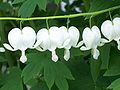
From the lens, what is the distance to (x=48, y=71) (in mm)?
1097

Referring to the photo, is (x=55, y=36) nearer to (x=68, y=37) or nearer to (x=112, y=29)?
(x=68, y=37)

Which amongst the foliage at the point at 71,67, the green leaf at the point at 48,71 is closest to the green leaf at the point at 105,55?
the foliage at the point at 71,67

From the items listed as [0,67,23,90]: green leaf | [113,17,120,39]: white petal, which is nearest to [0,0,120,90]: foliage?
[0,67,23,90]: green leaf

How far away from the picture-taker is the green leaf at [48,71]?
A: 109cm

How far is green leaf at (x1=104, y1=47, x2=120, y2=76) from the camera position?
3.45ft

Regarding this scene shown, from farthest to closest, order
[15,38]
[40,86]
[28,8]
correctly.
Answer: [40,86] < [28,8] < [15,38]

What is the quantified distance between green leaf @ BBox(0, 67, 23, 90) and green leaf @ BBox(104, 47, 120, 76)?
0.31 m

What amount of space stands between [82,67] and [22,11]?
31 cm

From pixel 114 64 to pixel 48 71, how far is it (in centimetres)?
20

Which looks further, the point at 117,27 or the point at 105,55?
the point at 105,55

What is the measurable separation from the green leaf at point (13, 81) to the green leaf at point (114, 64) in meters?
Answer: 0.31

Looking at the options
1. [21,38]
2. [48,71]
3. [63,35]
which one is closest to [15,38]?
[21,38]

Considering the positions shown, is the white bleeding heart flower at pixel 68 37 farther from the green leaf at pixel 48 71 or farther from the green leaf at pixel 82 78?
the green leaf at pixel 82 78

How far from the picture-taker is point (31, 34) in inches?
35.6
